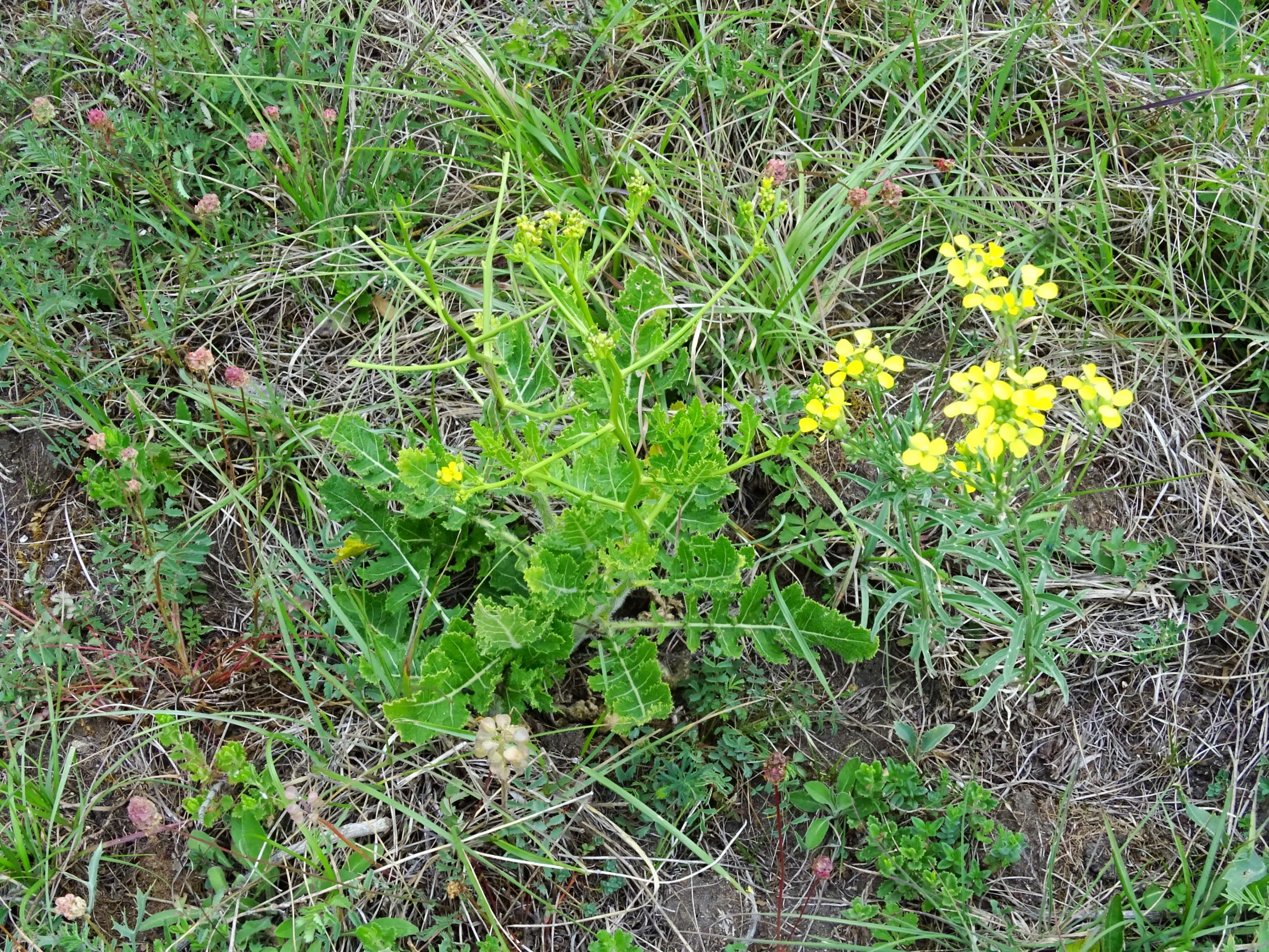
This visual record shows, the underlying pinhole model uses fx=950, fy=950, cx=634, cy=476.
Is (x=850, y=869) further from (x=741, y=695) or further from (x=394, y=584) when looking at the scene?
(x=394, y=584)

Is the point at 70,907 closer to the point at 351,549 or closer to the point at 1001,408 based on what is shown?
the point at 351,549

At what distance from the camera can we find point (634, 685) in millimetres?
2107

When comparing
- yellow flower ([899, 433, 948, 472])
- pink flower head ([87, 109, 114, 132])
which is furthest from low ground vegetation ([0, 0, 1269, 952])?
pink flower head ([87, 109, 114, 132])

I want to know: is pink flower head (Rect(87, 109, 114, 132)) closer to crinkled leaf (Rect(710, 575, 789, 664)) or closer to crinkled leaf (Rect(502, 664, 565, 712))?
crinkled leaf (Rect(502, 664, 565, 712))

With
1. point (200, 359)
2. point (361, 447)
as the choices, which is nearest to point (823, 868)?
point (361, 447)

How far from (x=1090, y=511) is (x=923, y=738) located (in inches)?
30.0

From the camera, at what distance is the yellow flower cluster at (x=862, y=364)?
1.87 metres

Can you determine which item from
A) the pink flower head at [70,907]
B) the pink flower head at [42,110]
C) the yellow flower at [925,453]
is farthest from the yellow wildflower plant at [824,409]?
the pink flower head at [42,110]

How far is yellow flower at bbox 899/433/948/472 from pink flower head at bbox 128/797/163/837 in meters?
A: 1.77

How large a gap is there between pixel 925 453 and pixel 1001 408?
6.2 inches

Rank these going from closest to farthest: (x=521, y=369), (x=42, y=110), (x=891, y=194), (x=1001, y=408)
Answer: (x=1001, y=408) → (x=521, y=369) → (x=891, y=194) → (x=42, y=110)

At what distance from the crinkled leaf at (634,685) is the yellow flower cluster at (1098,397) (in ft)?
3.25

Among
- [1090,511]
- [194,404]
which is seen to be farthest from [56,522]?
[1090,511]

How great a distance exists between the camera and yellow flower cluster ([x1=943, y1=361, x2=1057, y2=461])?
166 centimetres
